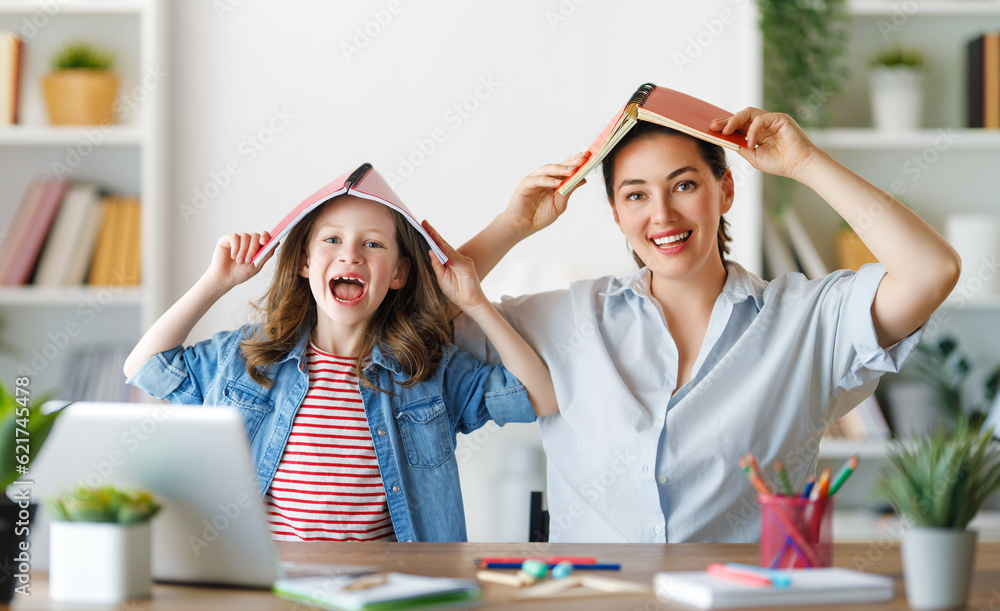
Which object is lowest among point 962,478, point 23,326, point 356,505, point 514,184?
point 356,505

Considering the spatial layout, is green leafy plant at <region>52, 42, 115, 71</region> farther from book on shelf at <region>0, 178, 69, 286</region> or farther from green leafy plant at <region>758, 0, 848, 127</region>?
green leafy plant at <region>758, 0, 848, 127</region>

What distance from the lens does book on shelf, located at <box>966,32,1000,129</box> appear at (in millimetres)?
2496

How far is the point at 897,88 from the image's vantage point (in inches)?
99.6

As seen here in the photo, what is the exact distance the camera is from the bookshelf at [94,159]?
2.48 meters

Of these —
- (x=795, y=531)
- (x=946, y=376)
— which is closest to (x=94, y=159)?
(x=795, y=531)

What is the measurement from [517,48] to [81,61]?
1.27 metres

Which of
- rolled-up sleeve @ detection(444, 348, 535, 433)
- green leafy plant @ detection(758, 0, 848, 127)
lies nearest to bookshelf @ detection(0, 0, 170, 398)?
rolled-up sleeve @ detection(444, 348, 535, 433)

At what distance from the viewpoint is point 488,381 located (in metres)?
1.58

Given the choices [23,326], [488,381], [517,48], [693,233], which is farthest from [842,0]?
[23,326]

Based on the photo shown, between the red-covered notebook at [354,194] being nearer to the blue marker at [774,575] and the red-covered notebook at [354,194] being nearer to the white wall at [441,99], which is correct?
the blue marker at [774,575]

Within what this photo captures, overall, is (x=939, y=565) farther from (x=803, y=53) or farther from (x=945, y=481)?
(x=803, y=53)

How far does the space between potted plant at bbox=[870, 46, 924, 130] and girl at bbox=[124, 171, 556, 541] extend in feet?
5.28

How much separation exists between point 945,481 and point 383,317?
1.07m

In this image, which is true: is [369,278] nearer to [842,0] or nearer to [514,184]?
[514,184]
